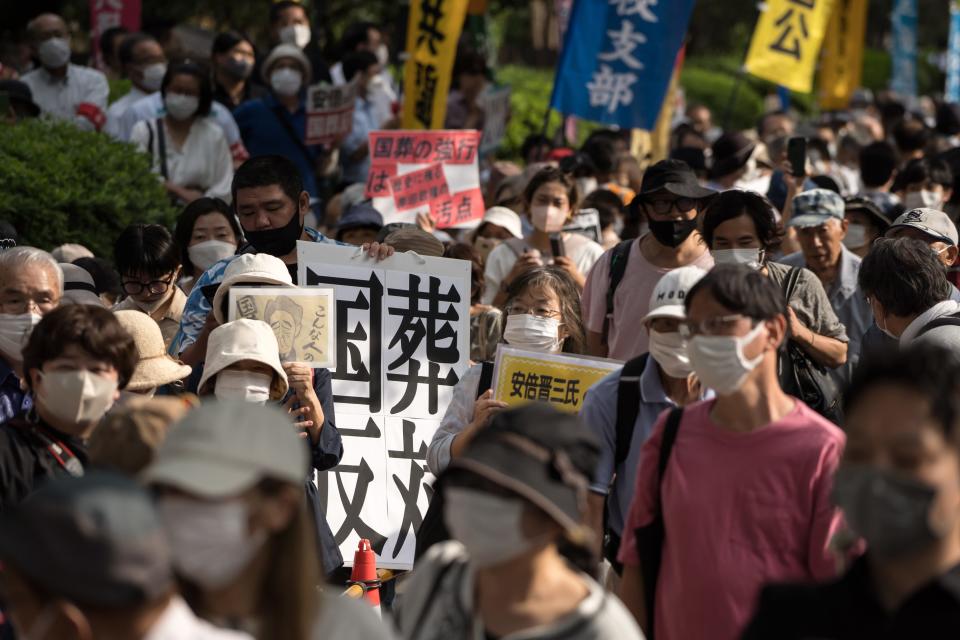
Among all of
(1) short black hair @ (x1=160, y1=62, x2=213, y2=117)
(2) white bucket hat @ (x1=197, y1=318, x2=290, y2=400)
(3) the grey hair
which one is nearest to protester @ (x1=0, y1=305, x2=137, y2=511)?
(2) white bucket hat @ (x1=197, y1=318, x2=290, y2=400)

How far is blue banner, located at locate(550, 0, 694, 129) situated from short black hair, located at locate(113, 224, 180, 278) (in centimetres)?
560

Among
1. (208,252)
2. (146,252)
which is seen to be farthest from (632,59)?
(146,252)

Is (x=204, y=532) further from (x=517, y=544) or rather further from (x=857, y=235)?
(x=857, y=235)

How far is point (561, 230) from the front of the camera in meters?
9.51

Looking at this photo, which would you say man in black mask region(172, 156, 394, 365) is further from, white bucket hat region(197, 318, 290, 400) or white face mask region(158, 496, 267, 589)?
white face mask region(158, 496, 267, 589)

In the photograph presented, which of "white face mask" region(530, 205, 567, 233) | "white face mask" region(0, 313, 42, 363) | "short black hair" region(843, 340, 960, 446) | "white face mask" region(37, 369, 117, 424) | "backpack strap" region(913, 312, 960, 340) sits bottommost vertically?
"white face mask" region(530, 205, 567, 233)

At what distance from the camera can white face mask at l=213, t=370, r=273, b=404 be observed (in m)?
5.66

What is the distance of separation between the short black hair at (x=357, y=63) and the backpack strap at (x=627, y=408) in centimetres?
952

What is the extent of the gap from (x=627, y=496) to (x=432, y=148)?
5646 mm

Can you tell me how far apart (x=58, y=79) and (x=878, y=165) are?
23.0ft

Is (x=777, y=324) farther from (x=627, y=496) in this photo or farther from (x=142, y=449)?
(x=142, y=449)

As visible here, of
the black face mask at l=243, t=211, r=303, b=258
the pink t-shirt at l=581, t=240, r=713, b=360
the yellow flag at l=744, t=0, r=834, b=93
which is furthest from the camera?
the yellow flag at l=744, t=0, r=834, b=93

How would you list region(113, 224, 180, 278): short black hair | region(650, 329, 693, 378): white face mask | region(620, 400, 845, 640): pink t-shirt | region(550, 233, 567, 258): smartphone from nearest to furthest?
region(620, 400, 845, 640): pink t-shirt < region(650, 329, 693, 378): white face mask < region(113, 224, 180, 278): short black hair < region(550, 233, 567, 258): smartphone

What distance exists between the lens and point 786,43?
49.8 ft
